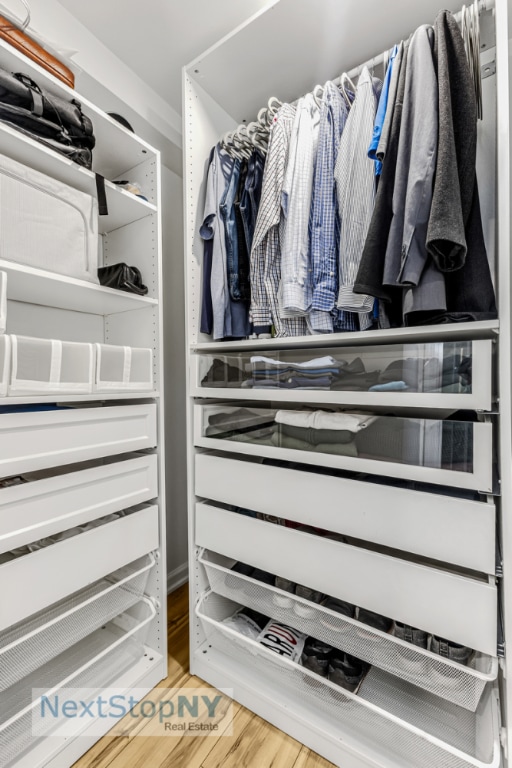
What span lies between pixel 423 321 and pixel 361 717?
119 centimetres

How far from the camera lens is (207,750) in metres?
1.10

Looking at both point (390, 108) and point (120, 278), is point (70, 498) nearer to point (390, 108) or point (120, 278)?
point (120, 278)

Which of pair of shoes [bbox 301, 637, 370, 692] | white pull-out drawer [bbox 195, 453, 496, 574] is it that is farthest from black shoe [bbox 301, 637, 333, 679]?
white pull-out drawer [bbox 195, 453, 496, 574]

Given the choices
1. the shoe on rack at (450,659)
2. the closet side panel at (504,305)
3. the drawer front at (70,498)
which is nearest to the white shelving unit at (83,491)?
the drawer front at (70,498)

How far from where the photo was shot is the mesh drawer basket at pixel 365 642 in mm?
890

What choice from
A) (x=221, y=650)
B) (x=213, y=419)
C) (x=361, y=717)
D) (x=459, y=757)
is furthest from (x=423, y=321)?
(x=221, y=650)

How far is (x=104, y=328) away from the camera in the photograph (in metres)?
1.52

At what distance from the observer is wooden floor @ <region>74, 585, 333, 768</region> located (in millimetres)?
1065

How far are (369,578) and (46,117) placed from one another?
5.09 ft

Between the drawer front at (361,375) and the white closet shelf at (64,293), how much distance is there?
32cm

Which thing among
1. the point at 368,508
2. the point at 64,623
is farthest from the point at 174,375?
the point at 368,508

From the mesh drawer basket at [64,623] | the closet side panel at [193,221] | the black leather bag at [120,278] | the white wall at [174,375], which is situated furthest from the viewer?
the white wall at [174,375]

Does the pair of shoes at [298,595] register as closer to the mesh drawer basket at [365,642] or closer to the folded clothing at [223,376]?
the mesh drawer basket at [365,642]

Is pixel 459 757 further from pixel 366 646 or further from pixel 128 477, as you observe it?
pixel 128 477
